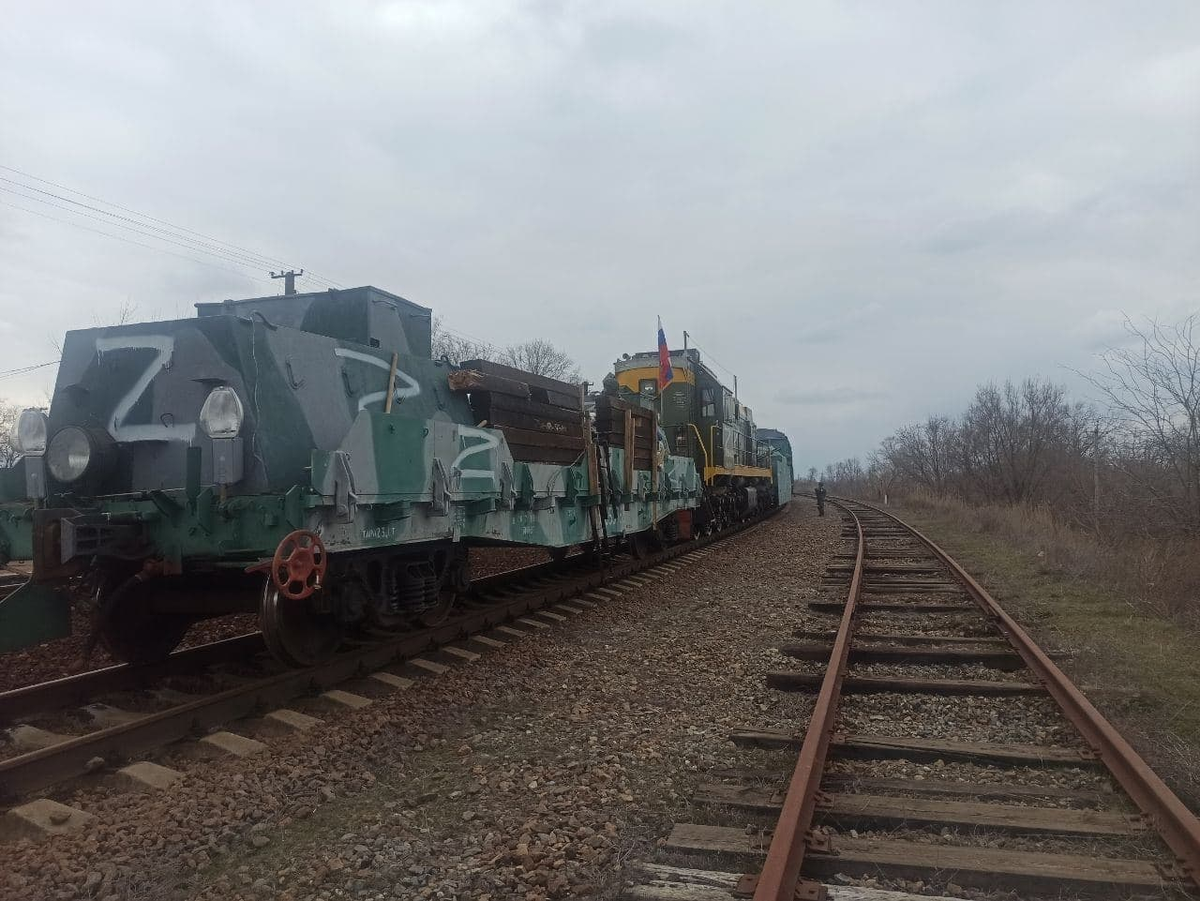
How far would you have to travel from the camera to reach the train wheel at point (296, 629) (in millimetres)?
4645

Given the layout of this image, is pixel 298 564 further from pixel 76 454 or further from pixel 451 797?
pixel 76 454

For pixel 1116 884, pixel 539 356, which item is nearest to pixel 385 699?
pixel 1116 884

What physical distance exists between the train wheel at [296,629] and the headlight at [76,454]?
4.41 feet

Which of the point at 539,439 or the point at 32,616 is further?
the point at 539,439

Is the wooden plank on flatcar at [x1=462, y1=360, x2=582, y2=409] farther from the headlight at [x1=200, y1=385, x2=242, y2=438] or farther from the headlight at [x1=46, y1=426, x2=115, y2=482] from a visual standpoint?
the headlight at [x1=46, y1=426, x2=115, y2=482]

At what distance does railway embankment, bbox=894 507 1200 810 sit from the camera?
4.22m

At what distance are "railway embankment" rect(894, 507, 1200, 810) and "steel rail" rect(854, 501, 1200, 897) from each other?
19 cm

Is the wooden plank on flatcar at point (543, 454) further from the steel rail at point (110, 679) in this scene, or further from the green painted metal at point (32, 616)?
the green painted metal at point (32, 616)

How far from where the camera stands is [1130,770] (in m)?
3.60

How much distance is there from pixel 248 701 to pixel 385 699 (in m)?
0.84

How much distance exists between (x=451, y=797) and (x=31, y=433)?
3698mm

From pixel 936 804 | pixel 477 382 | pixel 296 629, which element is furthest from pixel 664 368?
pixel 936 804

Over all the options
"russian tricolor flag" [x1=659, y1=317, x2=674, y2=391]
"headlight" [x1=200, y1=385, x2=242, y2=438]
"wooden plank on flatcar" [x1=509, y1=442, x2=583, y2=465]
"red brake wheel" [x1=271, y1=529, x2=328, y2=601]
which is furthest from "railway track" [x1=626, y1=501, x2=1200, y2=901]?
"russian tricolor flag" [x1=659, y1=317, x2=674, y2=391]

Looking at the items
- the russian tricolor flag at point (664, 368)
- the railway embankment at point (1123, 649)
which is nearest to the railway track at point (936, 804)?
the railway embankment at point (1123, 649)
